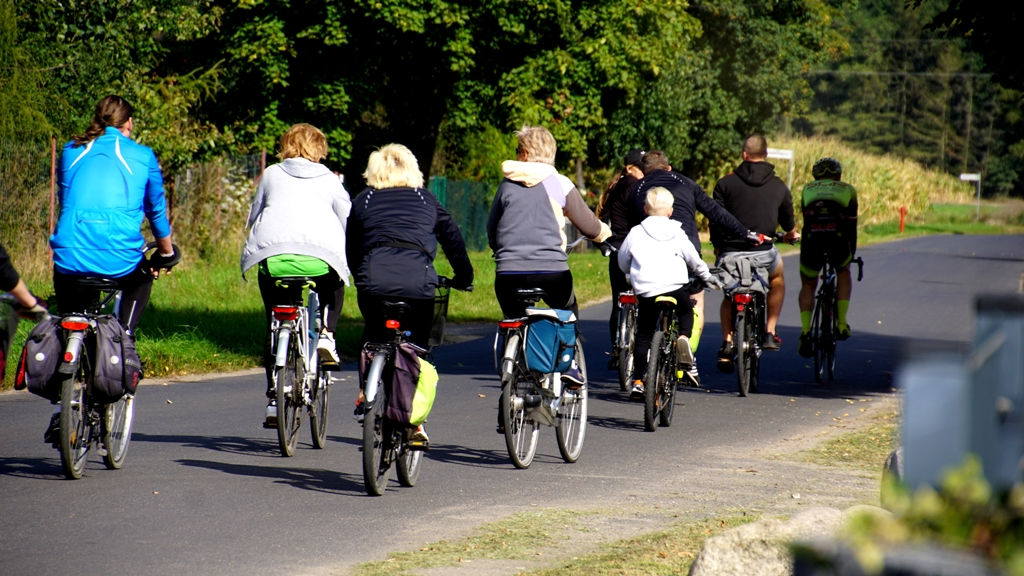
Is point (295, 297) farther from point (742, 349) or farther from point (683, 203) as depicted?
point (742, 349)

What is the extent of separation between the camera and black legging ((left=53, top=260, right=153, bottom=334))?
6660 mm

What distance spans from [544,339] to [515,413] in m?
0.47

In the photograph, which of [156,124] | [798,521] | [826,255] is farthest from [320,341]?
[156,124]

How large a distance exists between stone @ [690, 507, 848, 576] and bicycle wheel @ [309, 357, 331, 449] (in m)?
3.77

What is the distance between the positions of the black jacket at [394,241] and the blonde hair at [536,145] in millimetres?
1068

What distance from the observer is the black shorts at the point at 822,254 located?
11461mm

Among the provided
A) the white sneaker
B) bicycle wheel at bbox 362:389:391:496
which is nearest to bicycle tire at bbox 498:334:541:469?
bicycle wheel at bbox 362:389:391:496

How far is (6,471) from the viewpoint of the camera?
6.82 m

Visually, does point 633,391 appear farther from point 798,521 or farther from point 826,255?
point 798,521

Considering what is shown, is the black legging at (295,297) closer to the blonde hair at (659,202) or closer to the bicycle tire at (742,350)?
the blonde hair at (659,202)

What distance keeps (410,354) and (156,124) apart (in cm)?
1495

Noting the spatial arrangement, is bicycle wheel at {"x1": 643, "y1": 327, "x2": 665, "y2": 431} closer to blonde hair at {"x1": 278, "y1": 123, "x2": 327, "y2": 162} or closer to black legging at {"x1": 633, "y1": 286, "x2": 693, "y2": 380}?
black legging at {"x1": 633, "y1": 286, "x2": 693, "y2": 380}

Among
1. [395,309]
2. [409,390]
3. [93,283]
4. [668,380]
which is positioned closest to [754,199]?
[668,380]

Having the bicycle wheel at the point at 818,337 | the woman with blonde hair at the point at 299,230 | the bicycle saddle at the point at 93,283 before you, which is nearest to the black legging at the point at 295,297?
the woman with blonde hair at the point at 299,230
